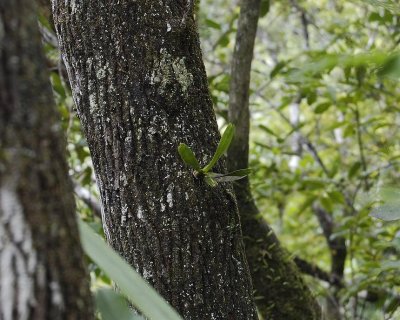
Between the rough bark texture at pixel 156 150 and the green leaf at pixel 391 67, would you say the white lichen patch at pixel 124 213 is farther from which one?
the green leaf at pixel 391 67

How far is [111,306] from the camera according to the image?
625 millimetres

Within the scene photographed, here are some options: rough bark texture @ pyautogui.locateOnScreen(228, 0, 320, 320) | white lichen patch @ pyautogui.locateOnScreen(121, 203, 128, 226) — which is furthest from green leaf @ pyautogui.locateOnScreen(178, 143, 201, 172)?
rough bark texture @ pyautogui.locateOnScreen(228, 0, 320, 320)

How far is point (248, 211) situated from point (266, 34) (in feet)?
11.5

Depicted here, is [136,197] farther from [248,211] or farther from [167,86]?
[248,211]

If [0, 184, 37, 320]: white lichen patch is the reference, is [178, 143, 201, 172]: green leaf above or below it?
above

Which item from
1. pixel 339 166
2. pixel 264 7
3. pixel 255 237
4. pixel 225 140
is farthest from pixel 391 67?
pixel 339 166

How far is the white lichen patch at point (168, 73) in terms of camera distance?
3.34ft

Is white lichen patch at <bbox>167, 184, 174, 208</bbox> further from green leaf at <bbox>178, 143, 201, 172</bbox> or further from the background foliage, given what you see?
the background foliage

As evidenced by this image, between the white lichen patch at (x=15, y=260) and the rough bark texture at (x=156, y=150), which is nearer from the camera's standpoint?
the white lichen patch at (x=15, y=260)

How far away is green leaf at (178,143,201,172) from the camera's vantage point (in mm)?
897

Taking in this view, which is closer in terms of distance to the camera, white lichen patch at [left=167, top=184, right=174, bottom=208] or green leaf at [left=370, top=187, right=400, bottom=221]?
white lichen patch at [left=167, top=184, right=174, bottom=208]

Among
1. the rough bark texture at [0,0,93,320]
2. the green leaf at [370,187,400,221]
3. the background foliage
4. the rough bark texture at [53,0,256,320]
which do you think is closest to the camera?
the rough bark texture at [0,0,93,320]

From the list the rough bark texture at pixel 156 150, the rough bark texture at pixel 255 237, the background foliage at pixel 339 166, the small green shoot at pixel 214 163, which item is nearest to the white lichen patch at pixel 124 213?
the rough bark texture at pixel 156 150

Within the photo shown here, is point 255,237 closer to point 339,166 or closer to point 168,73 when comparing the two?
point 168,73
